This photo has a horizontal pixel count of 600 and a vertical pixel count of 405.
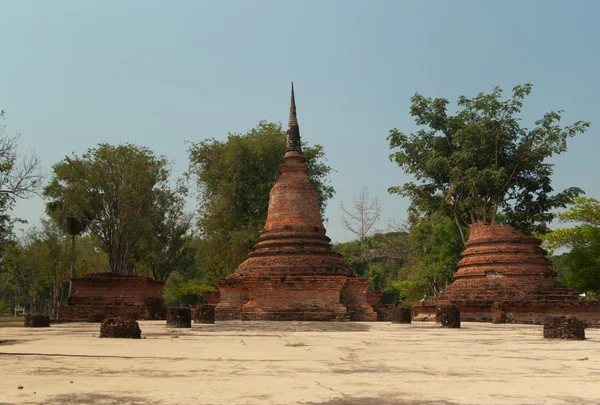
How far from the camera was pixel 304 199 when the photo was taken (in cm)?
2333

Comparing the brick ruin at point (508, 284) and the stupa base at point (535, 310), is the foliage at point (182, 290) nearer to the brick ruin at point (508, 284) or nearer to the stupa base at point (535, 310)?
the brick ruin at point (508, 284)

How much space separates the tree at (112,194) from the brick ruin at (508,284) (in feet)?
53.1

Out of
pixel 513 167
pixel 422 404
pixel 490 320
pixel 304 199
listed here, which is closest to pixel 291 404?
pixel 422 404

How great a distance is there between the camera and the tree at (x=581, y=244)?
97.3 ft

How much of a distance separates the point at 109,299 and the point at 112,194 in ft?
27.5

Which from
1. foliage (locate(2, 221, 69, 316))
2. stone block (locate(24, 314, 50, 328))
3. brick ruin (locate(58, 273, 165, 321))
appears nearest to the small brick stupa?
brick ruin (locate(58, 273, 165, 321))

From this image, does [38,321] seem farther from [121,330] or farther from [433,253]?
[433,253]

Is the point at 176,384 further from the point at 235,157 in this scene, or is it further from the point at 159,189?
the point at 159,189

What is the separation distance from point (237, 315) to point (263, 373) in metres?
16.2

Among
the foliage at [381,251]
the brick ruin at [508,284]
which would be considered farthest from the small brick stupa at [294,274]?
the foliage at [381,251]

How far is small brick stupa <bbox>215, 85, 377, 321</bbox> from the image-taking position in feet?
65.7

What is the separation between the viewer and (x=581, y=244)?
105ft

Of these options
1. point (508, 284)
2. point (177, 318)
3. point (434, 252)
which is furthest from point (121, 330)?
point (434, 252)

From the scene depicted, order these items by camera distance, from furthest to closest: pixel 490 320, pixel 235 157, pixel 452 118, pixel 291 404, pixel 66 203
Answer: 1. pixel 235 157
2. pixel 66 203
3. pixel 452 118
4. pixel 490 320
5. pixel 291 404
